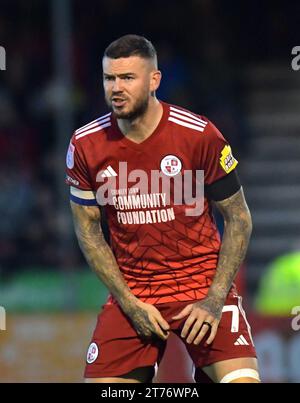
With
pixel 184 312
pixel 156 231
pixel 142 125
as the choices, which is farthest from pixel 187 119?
pixel 184 312

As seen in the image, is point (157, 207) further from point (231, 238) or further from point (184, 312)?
point (184, 312)

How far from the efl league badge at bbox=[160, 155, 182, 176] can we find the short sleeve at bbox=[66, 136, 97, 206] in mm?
411

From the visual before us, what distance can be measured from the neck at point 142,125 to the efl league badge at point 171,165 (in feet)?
0.54

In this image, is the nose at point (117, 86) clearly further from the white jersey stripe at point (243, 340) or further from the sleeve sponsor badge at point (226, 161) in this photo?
the white jersey stripe at point (243, 340)

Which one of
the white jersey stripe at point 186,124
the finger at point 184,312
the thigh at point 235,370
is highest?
the white jersey stripe at point 186,124

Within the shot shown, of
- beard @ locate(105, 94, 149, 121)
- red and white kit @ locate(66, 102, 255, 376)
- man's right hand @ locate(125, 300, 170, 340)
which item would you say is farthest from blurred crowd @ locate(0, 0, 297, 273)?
beard @ locate(105, 94, 149, 121)

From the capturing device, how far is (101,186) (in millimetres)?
6848

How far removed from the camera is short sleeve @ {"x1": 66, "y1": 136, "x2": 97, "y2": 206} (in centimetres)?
685

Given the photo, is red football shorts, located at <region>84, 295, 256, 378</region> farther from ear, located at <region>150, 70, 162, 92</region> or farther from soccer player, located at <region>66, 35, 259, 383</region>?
ear, located at <region>150, 70, 162, 92</region>

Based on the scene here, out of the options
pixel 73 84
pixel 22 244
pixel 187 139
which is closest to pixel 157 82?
pixel 187 139

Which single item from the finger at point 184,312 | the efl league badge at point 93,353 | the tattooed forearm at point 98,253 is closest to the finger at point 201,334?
the finger at point 184,312

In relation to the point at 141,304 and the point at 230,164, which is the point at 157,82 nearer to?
the point at 230,164

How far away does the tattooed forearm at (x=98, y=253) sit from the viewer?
22.4ft

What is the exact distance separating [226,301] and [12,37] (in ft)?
29.9
